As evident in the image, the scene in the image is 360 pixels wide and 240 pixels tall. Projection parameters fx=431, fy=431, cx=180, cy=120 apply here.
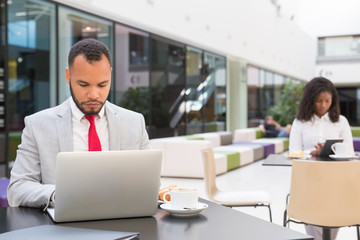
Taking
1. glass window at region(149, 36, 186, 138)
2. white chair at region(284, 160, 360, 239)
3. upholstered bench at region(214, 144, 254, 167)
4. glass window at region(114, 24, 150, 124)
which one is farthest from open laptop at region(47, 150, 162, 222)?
upholstered bench at region(214, 144, 254, 167)

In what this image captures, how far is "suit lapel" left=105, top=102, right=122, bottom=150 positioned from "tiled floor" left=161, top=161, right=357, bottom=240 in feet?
10.2

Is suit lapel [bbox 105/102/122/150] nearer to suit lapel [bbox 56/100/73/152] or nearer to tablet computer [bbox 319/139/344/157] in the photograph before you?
suit lapel [bbox 56/100/73/152]

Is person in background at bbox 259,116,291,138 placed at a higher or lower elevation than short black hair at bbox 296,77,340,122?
lower

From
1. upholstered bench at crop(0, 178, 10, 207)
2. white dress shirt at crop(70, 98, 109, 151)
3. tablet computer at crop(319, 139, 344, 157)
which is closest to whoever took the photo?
white dress shirt at crop(70, 98, 109, 151)

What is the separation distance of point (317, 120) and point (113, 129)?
8.37 feet

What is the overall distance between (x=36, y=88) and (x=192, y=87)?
5.35 metres

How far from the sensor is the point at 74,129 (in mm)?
1879

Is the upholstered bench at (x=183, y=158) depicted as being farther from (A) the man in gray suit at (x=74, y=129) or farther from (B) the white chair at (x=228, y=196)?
(A) the man in gray suit at (x=74, y=129)

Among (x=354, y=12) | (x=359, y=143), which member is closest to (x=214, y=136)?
(x=359, y=143)

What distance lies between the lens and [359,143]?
1043 cm

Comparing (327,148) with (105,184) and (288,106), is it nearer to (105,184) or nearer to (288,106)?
(105,184)

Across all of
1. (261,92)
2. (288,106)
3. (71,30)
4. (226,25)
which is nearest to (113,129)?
(71,30)

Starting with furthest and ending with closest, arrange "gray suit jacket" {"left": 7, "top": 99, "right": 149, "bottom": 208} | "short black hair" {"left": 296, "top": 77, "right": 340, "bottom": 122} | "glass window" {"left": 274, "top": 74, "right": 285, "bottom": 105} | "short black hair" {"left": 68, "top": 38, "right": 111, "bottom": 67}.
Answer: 1. "glass window" {"left": 274, "top": 74, "right": 285, "bottom": 105}
2. "short black hair" {"left": 296, "top": 77, "right": 340, "bottom": 122}
3. "gray suit jacket" {"left": 7, "top": 99, "right": 149, "bottom": 208}
4. "short black hair" {"left": 68, "top": 38, "right": 111, "bottom": 67}

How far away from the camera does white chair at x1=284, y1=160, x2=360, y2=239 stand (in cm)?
266
